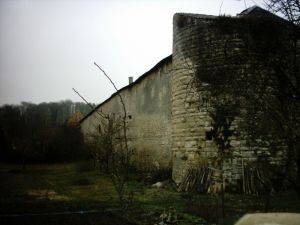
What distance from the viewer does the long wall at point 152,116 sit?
14.0m

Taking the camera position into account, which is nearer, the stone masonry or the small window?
the stone masonry

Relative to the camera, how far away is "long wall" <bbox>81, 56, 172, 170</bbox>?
14.0 m

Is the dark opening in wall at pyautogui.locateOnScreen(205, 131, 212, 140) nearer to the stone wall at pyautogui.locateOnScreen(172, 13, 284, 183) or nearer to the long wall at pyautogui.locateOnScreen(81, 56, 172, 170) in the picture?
the stone wall at pyautogui.locateOnScreen(172, 13, 284, 183)

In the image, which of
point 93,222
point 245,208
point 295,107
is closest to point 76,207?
point 93,222

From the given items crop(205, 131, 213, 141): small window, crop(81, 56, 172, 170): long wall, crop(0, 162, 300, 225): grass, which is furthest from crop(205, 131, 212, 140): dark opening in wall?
crop(81, 56, 172, 170): long wall

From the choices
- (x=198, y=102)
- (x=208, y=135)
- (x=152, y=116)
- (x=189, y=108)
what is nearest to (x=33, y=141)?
(x=152, y=116)

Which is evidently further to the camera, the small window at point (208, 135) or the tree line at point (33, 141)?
the tree line at point (33, 141)

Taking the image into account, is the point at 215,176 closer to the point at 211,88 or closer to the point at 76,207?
Answer: the point at 211,88

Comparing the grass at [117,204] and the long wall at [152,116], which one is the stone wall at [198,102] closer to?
the grass at [117,204]

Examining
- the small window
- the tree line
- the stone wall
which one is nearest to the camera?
the stone wall

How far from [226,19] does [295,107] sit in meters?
5.62

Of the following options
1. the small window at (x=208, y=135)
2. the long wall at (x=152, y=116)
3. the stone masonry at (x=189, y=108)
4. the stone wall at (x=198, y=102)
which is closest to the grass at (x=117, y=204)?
the stone wall at (x=198, y=102)

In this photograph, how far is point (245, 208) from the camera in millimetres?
7684

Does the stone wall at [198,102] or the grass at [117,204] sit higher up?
the stone wall at [198,102]
